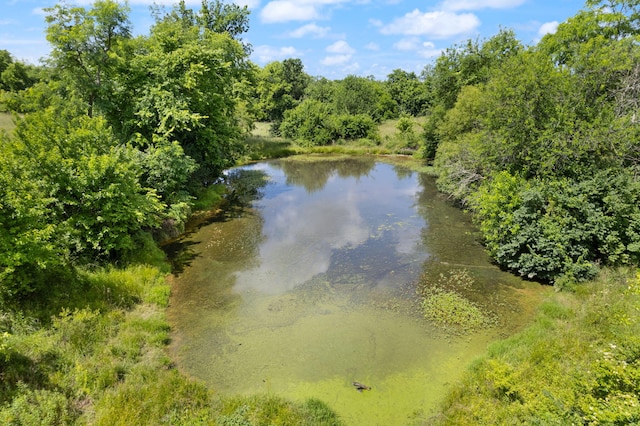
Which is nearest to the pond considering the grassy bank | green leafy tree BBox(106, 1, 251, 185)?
green leafy tree BBox(106, 1, 251, 185)

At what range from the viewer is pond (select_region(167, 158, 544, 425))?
872cm

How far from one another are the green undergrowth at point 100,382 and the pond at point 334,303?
0.81 meters

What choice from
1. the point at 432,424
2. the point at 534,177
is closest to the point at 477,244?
the point at 534,177

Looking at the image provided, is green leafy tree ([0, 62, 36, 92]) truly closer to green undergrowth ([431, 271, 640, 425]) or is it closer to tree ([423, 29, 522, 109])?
tree ([423, 29, 522, 109])

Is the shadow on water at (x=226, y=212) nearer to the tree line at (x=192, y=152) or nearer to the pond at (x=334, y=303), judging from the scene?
the pond at (x=334, y=303)

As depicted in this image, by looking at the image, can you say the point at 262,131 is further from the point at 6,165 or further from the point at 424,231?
the point at 6,165

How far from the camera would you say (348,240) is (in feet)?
56.0

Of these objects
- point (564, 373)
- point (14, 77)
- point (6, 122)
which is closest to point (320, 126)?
point (6, 122)

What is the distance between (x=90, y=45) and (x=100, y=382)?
15.7 meters

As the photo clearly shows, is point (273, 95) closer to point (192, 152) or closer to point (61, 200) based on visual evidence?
point (192, 152)

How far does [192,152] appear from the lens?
20.8 m

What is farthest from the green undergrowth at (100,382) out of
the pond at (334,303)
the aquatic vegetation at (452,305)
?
the aquatic vegetation at (452,305)

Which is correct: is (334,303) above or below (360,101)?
below

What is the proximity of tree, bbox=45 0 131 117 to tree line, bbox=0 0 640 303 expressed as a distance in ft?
0.16
